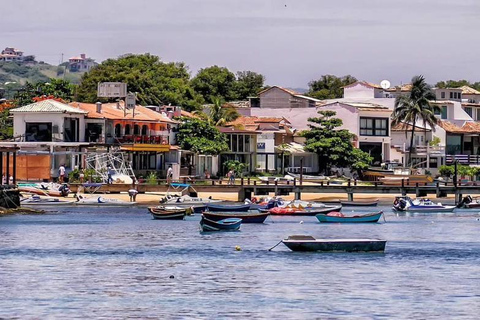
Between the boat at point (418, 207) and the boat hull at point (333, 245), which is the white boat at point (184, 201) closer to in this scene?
the boat at point (418, 207)

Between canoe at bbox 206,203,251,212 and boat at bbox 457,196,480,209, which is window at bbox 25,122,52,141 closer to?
canoe at bbox 206,203,251,212

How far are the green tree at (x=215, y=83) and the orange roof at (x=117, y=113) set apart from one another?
128ft

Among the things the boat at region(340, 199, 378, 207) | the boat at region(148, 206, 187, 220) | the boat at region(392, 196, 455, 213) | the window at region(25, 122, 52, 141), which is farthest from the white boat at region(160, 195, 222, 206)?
the window at region(25, 122, 52, 141)

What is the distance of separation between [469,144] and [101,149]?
5516 cm

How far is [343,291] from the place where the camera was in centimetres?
5322

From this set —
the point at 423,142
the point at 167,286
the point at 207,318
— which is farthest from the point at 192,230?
the point at 423,142

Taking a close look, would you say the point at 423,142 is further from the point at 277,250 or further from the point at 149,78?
the point at 277,250

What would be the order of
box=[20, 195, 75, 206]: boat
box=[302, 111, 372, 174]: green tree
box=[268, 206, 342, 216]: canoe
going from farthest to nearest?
box=[302, 111, 372, 174]: green tree < box=[20, 195, 75, 206]: boat < box=[268, 206, 342, 216]: canoe

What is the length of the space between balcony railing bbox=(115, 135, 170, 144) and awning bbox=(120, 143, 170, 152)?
129 centimetres

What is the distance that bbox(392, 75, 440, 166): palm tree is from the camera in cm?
14600

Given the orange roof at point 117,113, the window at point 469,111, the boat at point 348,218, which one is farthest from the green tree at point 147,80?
the boat at point 348,218

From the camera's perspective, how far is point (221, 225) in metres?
83.4

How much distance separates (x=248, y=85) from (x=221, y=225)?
10142cm

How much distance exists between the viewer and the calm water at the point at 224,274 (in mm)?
48344
